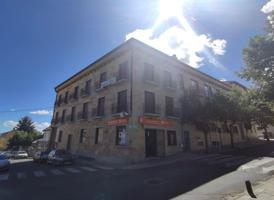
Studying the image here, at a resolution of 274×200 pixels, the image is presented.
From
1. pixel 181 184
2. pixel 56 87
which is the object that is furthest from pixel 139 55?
pixel 56 87

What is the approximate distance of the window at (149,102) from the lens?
1812cm

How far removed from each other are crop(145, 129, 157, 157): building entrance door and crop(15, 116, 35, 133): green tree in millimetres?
62106

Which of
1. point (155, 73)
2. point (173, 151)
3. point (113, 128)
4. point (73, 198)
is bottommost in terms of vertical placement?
point (73, 198)

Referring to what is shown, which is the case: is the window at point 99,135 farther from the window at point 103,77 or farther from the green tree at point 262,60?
the green tree at point 262,60

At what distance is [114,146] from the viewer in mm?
17406

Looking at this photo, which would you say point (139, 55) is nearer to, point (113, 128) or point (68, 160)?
point (113, 128)

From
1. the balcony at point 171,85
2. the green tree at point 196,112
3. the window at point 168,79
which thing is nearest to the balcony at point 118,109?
the balcony at point 171,85

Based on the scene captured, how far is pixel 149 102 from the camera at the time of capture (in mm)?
18391

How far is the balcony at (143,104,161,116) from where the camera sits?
17.5 meters

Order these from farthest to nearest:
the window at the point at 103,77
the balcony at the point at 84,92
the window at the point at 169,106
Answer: the balcony at the point at 84,92 < the window at the point at 103,77 < the window at the point at 169,106

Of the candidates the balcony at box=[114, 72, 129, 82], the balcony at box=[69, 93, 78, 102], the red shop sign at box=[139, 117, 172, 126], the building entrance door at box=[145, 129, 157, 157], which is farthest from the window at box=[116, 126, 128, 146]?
the balcony at box=[69, 93, 78, 102]

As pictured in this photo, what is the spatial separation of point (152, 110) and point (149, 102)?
83 centimetres

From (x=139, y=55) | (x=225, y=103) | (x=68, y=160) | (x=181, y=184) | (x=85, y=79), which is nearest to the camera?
(x=181, y=184)

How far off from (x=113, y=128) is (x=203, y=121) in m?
9.38
